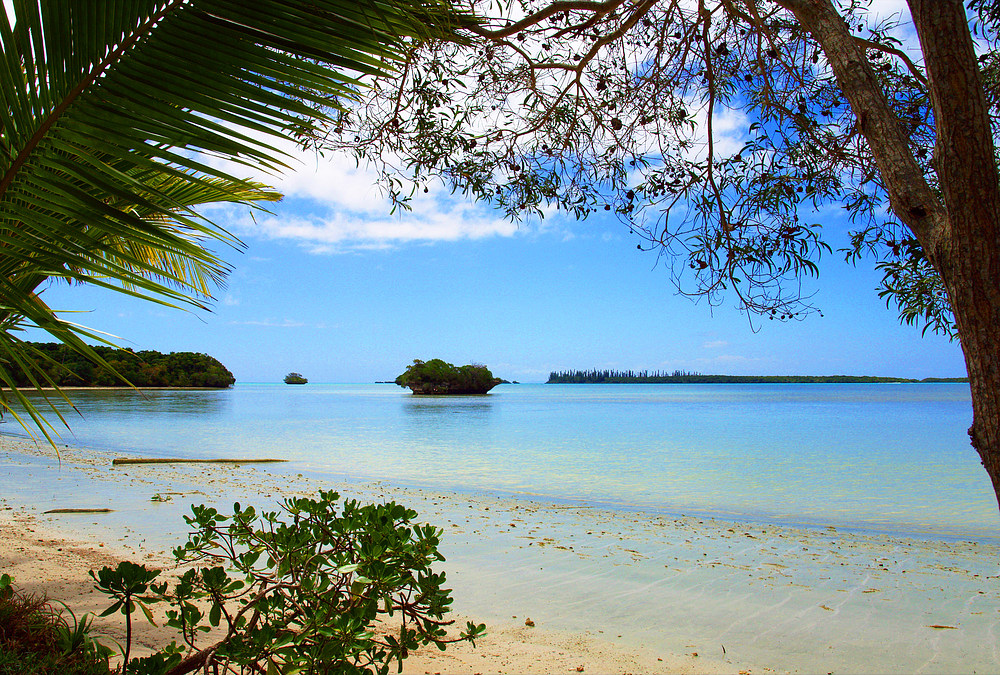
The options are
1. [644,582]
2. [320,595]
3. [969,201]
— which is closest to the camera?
[320,595]

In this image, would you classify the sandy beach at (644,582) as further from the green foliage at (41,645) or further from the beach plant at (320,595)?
the beach plant at (320,595)

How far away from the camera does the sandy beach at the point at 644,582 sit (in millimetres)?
3600

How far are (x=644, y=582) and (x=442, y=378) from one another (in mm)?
59477

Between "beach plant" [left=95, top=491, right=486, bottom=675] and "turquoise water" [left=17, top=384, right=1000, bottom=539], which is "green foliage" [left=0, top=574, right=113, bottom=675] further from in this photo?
"turquoise water" [left=17, top=384, right=1000, bottom=539]

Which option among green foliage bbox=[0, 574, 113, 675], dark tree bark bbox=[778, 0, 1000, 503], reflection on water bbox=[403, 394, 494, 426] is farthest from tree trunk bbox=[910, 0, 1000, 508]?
reflection on water bbox=[403, 394, 494, 426]

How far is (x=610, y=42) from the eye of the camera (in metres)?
5.23

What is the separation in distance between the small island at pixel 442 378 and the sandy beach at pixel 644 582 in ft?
179

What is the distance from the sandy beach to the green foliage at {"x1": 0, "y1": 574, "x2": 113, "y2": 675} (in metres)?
0.72

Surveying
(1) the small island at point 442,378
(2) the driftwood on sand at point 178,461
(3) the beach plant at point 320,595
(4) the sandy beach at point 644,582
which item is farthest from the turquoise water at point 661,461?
(1) the small island at point 442,378

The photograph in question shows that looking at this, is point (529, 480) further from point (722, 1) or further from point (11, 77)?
point (11, 77)

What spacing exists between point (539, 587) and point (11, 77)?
183 inches

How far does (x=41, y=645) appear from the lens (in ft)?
8.01

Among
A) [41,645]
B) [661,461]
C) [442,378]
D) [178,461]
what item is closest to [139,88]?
[41,645]

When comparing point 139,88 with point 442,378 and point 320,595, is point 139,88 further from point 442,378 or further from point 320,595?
point 442,378
